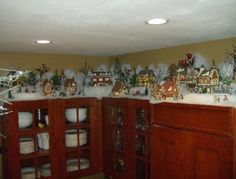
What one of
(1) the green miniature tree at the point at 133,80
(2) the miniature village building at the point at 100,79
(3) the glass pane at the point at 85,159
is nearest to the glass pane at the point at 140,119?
(1) the green miniature tree at the point at 133,80

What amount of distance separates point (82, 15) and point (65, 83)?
164 cm

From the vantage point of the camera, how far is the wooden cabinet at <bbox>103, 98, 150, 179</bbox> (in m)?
2.47

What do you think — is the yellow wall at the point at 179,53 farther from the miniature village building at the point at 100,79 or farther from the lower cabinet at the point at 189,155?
the lower cabinet at the point at 189,155

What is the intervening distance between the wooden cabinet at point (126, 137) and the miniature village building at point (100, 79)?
0.64ft

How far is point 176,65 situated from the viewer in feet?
8.18

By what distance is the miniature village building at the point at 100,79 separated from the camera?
3.00 meters

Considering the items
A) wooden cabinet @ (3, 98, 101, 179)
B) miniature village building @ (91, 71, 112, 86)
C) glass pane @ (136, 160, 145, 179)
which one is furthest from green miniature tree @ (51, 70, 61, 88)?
glass pane @ (136, 160, 145, 179)

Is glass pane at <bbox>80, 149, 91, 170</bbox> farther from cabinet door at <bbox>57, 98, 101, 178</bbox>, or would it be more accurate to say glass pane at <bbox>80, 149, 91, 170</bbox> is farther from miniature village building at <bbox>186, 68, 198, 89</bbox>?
miniature village building at <bbox>186, 68, 198, 89</bbox>

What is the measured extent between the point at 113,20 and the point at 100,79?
159 centimetres

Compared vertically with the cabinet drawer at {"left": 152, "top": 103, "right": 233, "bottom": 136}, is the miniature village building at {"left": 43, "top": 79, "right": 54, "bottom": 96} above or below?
above

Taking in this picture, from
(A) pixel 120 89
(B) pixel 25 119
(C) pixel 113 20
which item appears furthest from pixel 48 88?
(C) pixel 113 20

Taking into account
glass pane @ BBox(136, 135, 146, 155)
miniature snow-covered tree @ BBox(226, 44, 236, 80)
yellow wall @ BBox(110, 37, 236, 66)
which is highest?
yellow wall @ BBox(110, 37, 236, 66)

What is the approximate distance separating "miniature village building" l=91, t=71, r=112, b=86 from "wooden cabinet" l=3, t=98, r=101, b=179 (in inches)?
8.3

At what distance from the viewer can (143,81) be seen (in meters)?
2.72
